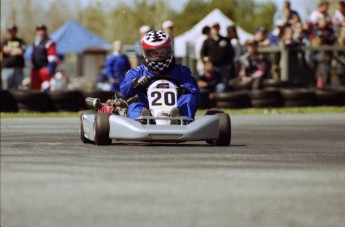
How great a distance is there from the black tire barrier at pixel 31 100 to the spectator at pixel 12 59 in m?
2.23

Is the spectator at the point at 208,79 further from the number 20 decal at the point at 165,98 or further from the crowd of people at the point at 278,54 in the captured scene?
the number 20 decal at the point at 165,98

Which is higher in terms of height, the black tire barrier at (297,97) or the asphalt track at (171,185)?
the black tire barrier at (297,97)

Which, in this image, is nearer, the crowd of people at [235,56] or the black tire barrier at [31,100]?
the black tire barrier at [31,100]

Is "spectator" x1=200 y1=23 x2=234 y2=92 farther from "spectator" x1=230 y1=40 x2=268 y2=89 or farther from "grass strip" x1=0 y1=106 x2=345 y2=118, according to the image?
"grass strip" x1=0 y1=106 x2=345 y2=118

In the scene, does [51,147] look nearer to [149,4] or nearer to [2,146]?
[2,146]

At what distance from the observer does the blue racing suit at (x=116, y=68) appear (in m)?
19.5

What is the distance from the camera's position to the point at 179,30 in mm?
65625

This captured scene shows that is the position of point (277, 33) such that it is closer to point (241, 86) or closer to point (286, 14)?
point (286, 14)

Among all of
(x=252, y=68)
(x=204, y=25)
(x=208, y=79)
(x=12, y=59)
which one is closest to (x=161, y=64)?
(x=208, y=79)

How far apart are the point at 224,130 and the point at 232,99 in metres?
8.88

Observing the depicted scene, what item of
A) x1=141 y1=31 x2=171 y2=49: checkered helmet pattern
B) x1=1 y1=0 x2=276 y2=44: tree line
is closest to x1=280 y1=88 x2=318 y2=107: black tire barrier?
x1=141 y1=31 x2=171 y2=49: checkered helmet pattern

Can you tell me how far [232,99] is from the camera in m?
18.7

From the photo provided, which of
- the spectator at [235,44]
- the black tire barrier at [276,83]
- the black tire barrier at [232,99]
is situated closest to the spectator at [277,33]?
the spectator at [235,44]

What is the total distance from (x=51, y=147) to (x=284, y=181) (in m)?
2.92
